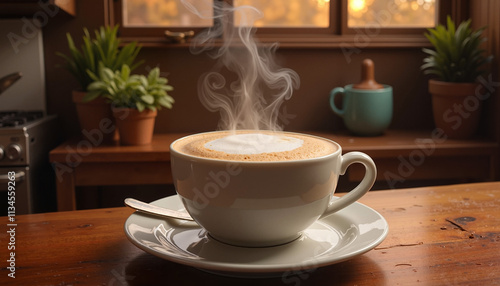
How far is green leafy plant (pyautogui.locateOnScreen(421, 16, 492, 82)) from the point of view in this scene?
6.69ft

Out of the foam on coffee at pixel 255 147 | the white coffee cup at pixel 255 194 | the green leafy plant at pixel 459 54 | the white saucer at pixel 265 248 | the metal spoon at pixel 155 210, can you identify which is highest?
the green leafy plant at pixel 459 54

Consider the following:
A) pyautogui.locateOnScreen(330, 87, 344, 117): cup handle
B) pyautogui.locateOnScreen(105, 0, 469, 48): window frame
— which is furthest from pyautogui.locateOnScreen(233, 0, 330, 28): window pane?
pyautogui.locateOnScreen(330, 87, 344, 117): cup handle

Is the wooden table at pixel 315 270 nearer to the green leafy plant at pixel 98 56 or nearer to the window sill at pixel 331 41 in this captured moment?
the green leafy plant at pixel 98 56

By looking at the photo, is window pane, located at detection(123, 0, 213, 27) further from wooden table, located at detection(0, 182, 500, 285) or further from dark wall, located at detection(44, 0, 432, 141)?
wooden table, located at detection(0, 182, 500, 285)

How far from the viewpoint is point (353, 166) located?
1.95 metres

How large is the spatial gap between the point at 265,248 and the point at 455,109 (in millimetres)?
1698

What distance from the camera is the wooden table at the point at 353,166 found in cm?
183

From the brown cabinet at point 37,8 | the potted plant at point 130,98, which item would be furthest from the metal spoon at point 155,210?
the brown cabinet at point 37,8

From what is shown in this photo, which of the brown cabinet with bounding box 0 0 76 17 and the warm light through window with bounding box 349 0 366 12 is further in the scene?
the warm light through window with bounding box 349 0 366 12

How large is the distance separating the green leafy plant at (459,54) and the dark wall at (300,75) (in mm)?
291

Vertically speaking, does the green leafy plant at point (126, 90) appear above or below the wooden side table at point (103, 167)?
above

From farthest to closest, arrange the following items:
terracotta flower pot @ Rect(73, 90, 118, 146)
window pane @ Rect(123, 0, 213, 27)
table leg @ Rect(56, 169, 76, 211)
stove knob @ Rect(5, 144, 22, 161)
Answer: window pane @ Rect(123, 0, 213, 27), terracotta flower pot @ Rect(73, 90, 118, 146), table leg @ Rect(56, 169, 76, 211), stove knob @ Rect(5, 144, 22, 161)

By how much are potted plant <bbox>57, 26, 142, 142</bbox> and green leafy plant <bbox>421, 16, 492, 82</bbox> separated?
1.24 metres

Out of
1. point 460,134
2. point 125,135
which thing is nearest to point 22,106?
point 125,135
